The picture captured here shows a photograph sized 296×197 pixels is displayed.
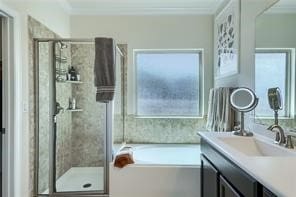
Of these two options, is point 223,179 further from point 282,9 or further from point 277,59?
point 282,9

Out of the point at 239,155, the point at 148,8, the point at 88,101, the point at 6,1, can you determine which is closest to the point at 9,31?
the point at 6,1

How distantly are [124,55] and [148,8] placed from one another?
2.30 feet

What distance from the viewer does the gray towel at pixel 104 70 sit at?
3098 millimetres

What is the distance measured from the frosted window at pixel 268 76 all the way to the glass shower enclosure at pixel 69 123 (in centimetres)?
150

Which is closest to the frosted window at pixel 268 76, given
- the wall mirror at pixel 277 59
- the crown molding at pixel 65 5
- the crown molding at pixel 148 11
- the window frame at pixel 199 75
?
the wall mirror at pixel 277 59

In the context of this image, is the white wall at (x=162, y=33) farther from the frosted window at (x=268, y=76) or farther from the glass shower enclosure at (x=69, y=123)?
the frosted window at (x=268, y=76)

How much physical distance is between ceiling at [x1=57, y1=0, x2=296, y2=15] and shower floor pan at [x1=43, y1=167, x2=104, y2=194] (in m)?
2.09

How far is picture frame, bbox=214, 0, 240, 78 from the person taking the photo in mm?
3109

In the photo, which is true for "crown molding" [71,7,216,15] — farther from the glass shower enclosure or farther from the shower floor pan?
the shower floor pan

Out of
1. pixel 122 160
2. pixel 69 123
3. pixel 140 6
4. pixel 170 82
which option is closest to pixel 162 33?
pixel 140 6

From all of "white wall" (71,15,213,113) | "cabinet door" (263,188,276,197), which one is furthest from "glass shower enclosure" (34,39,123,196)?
"cabinet door" (263,188,276,197)

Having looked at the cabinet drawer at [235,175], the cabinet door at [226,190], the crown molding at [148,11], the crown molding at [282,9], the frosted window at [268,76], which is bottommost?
the cabinet door at [226,190]

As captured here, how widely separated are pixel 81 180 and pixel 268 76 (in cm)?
242

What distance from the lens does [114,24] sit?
4.22 m
